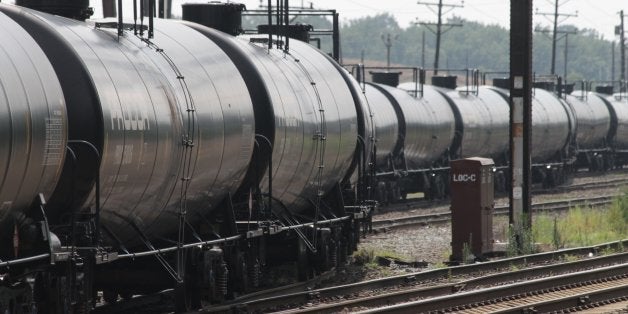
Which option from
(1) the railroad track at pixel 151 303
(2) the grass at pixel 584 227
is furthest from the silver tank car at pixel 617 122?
(1) the railroad track at pixel 151 303

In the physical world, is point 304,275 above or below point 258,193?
below

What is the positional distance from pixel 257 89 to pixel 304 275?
3434 mm

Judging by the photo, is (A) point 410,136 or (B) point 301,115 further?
(A) point 410,136

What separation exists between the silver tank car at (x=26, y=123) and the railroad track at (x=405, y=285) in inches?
175

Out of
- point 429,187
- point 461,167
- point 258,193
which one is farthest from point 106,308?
point 429,187

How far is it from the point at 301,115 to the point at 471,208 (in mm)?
5632

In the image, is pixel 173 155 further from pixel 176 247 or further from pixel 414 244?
pixel 414 244

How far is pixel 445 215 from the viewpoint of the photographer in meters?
32.9

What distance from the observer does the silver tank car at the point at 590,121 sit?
5378cm

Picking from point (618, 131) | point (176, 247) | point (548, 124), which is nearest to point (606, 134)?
point (618, 131)

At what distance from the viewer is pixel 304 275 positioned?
64.9ft

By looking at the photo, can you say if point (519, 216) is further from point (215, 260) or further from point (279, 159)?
point (215, 260)

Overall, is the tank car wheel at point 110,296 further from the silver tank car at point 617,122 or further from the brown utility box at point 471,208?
the silver tank car at point 617,122

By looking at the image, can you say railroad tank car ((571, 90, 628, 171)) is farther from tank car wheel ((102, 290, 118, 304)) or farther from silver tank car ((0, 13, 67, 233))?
silver tank car ((0, 13, 67, 233))
